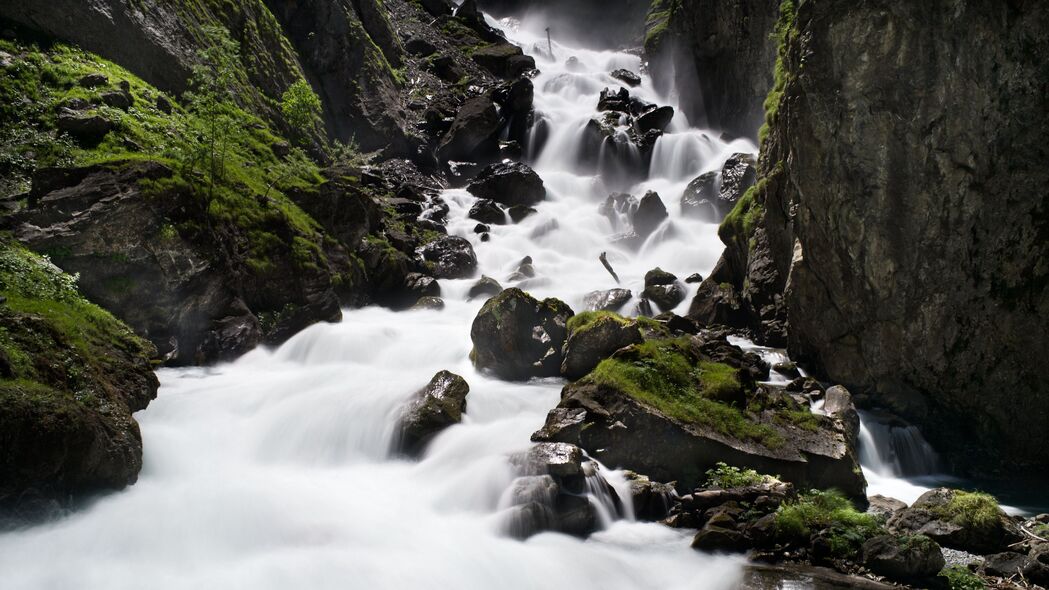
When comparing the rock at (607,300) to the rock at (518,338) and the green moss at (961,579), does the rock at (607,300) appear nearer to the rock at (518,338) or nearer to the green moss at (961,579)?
the rock at (518,338)

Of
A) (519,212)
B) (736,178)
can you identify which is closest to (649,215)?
(736,178)

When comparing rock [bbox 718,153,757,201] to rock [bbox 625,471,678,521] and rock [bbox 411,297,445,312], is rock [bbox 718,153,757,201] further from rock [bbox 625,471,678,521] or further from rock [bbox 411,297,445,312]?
rock [bbox 625,471,678,521]

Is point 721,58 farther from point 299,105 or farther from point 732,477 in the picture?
point 732,477

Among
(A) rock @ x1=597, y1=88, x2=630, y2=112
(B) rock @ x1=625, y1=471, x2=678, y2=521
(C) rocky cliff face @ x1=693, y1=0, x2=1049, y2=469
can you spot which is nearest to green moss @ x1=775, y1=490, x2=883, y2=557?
(B) rock @ x1=625, y1=471, x2=678, y2=521

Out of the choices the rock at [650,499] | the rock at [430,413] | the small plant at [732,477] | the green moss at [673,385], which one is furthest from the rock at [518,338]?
the small plant at [732,477]

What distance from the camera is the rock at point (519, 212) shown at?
30200 millimetres

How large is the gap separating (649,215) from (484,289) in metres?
10.6

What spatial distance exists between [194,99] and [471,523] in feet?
47.7

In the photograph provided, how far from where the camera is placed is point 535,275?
24.6m

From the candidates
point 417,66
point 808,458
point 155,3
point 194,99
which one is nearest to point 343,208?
point 194,99

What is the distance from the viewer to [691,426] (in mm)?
10883

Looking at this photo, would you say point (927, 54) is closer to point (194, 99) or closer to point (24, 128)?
point (194, 99)

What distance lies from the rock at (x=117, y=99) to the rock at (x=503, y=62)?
35.4 meters

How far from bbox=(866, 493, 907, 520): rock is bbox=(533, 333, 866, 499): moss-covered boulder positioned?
280 mm
